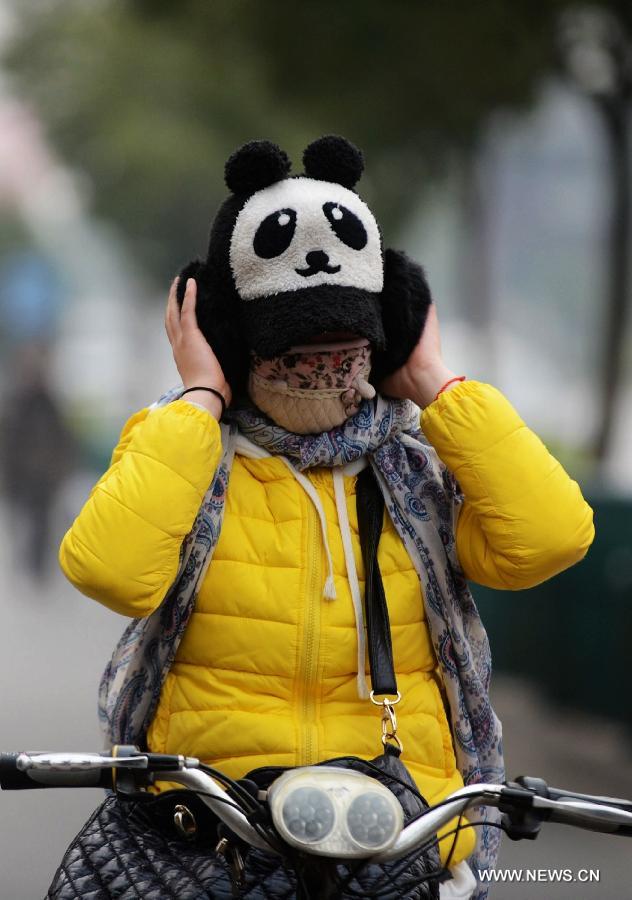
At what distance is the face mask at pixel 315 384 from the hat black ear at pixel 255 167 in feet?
1.19

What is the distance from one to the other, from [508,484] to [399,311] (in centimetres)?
46

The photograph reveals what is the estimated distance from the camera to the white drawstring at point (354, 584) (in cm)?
275

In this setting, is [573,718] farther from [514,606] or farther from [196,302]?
[196,302]

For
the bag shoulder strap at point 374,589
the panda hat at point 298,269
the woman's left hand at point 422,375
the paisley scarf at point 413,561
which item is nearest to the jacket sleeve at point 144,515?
the paisley scarf at point 413,561

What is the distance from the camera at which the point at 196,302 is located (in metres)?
2.91

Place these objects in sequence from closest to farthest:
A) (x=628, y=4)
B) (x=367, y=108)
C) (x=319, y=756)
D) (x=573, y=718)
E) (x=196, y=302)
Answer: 1. (x=319, y=756)
2. (x=196, y=302)
3. (x=573, y=718)
4. (x=628, y=4)
5. (x=367, y=108)

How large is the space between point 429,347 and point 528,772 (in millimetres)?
4201

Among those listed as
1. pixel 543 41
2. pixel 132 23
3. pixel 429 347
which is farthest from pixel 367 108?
pixel 429 347

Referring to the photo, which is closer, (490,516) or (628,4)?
(490,516)

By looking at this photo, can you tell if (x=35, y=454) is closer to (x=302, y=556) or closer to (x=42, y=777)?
(x=302, y=556)

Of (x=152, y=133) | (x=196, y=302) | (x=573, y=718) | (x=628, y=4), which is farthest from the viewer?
(x=152, y=133)

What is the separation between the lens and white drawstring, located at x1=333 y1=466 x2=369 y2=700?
2.75m

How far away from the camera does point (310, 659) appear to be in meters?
2.73

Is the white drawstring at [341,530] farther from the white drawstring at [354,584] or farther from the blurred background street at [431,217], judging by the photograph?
the blurred background street at [431,217]
